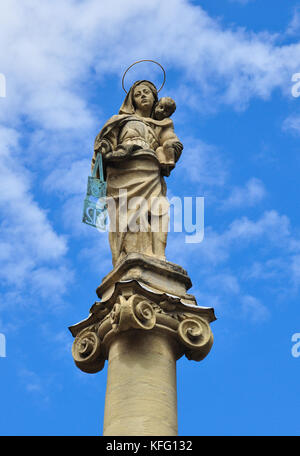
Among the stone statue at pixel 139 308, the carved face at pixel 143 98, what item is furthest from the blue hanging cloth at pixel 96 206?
the carved face at pixel 143 98

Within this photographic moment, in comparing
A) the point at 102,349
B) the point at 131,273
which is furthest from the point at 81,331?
the point at 131,273

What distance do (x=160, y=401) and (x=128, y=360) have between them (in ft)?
2.26

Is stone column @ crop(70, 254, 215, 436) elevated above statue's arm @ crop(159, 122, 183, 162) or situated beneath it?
situated beneath

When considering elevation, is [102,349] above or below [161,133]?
below

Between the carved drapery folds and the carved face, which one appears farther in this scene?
the carved face

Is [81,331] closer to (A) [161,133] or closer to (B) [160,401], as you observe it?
(B) [160,401]

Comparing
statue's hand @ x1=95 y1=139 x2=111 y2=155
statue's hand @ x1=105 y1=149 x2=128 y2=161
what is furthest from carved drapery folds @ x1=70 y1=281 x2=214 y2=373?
statue's hand @ x1=95 y1=139 x2=111 y2=155

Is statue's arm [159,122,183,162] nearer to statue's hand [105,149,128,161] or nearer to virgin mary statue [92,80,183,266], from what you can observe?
virgin mary statue [92,80,183,266]

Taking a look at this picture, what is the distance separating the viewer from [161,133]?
12.4m

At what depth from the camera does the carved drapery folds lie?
882 cm

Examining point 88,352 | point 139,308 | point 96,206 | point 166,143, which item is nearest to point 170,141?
point 166,143

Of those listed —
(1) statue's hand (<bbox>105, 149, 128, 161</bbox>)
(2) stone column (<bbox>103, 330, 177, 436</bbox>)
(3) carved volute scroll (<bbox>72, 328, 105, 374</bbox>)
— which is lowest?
(2) stone column (<bbox>103, 330, 177, 436</bbox>)

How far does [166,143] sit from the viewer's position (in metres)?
12.0

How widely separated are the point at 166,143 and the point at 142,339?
14.0 ft
